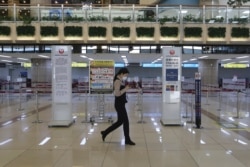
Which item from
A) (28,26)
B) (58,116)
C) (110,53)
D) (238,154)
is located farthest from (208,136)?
(110,53)

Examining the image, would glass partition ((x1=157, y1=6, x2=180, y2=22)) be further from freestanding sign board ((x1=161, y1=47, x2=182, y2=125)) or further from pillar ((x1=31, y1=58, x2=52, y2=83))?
pillar ((x1=31, y1=58, x2=52, y2=83))

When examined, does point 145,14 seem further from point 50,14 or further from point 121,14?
point 50,14

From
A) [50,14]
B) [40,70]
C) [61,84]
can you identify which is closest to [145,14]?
[50,14]

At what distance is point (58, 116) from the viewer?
35.3ft

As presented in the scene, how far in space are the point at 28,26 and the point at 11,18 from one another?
1.37 m

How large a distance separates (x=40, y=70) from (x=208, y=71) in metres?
14.6

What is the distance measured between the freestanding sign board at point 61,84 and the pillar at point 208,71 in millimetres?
20767

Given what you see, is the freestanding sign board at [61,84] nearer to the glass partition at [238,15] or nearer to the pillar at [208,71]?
the glass partition at [238,15]

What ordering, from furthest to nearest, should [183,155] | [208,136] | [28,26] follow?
[28,26] → [208,136] → [183,155]

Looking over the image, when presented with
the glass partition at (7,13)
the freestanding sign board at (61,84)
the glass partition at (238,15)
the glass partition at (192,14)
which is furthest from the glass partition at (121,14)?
the freestanding sign board at (61,84)

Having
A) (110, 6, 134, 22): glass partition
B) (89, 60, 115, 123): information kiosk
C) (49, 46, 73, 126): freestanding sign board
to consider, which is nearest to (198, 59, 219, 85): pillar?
(110, 6, 134, 22): glass partition

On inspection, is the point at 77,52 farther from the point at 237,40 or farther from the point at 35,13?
the point at 237,40

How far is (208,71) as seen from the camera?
30.4m

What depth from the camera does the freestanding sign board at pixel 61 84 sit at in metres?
10.6
